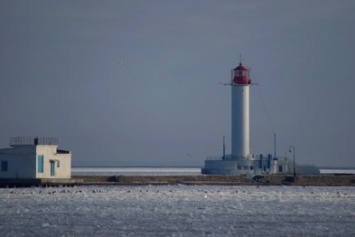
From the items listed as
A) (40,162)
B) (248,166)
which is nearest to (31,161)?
(40,162)

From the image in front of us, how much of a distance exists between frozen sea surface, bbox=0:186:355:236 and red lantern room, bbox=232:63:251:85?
61.0 feet

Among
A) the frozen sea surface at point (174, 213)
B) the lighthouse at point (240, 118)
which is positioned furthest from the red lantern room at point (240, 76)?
the frozen sea surface at point (174, 213)

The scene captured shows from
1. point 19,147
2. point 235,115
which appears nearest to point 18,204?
point 19,147

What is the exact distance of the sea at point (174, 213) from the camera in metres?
36.4

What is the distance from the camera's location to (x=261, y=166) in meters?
82.5

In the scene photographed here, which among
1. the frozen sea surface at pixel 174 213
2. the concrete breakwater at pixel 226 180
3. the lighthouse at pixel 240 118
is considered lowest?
the frozen sea surface at pixel 174 213

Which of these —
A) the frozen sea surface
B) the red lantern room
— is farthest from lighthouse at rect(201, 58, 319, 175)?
the frozen sea surface

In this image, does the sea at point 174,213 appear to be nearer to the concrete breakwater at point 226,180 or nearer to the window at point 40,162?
the window at point 40,162

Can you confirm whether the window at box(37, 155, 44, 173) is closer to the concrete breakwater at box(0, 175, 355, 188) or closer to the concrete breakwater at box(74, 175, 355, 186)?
the concrete breakwater at box(0, 175, 355, 188)

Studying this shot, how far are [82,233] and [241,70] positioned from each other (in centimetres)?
4851

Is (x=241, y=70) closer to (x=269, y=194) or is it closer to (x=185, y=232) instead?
(x=269, y=194)

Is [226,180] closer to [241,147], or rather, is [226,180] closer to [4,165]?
[241,147]

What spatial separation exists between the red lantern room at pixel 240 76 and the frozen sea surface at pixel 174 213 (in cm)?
1859

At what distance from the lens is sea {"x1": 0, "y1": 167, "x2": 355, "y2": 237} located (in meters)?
36.4
